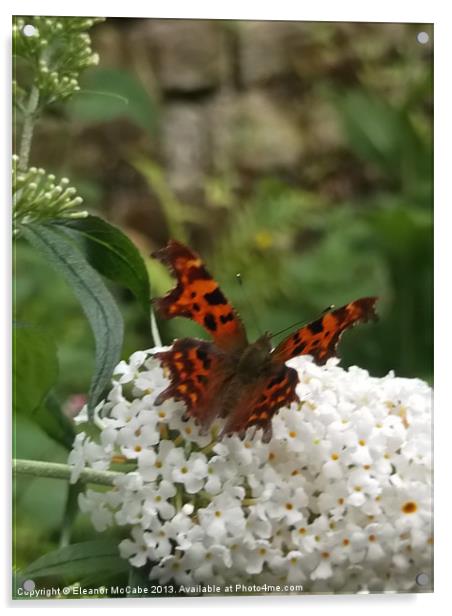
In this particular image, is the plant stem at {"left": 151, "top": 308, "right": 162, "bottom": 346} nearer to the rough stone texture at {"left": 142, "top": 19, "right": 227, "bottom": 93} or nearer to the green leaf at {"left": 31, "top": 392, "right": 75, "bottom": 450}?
the green leaf at {"left": 31, "top": 392, "right": 75, "bottom": 450}

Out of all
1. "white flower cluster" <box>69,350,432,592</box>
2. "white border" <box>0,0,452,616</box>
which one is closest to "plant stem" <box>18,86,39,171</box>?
"white border" <box>0,0,452,616</box>

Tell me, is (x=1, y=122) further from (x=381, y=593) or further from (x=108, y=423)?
(x=381, y=593)

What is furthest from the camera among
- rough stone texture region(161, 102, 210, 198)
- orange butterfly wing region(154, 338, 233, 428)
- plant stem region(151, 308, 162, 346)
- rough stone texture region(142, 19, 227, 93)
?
rough stone texture region(161, 102, 210, 198)

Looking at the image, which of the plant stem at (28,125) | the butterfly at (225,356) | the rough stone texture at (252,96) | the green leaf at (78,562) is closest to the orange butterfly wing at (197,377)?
the butterfly at (225,356)
